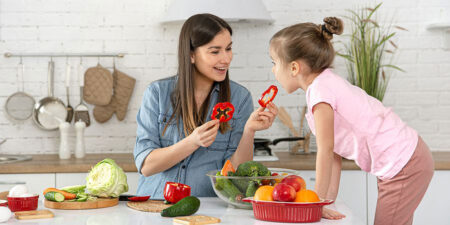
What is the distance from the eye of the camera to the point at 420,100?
3.86 metres

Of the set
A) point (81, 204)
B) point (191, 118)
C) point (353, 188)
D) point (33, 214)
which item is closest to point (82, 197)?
point (81, 204)

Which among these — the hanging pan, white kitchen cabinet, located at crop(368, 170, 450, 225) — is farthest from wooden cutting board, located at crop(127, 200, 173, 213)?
the hanging pan

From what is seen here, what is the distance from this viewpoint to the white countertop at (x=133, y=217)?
66.0 inches

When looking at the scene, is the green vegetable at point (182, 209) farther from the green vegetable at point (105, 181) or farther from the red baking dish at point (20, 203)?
the red baking dish at point (20, 203)

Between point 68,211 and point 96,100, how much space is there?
2.05 metres

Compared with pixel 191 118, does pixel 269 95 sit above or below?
above

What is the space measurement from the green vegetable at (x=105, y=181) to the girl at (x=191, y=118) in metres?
0.44

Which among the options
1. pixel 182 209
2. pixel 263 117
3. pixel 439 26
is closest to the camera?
pixel 182 209

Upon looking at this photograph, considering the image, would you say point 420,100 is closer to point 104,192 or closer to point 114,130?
point 114,130

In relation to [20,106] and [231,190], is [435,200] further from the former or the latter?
[20,106]

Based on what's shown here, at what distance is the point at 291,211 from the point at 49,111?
2.60m

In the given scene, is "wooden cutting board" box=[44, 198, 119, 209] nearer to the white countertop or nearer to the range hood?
the white countertop

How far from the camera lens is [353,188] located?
327cm

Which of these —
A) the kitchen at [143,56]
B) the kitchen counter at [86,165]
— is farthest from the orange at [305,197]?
the kitchen at [143,56]
